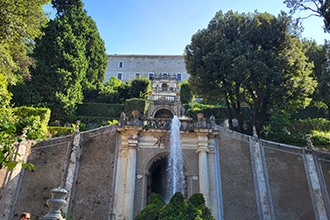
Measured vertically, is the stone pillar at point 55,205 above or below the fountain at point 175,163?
below

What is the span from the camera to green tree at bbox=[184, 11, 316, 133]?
58.5 feet

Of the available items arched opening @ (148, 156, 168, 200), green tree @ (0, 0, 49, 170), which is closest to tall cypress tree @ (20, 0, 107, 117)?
green tree @ (0, 0, 49, 170)

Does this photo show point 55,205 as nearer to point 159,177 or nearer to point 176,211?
point 176,211

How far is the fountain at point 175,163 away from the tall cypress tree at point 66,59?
45.9ft

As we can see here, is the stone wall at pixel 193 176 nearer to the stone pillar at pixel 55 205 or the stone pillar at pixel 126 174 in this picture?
the stone pillar at pixel 126 174

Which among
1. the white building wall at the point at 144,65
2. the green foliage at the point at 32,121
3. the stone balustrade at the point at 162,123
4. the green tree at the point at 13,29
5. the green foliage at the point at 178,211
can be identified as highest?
the white building wall at the point at 144,65

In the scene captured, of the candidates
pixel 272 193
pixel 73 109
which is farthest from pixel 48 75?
pixel 272 193

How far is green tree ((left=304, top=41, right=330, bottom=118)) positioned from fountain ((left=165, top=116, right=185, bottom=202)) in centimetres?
1575

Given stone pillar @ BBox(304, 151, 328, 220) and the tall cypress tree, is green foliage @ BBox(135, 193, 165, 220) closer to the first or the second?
stone pillar @ BBox(304, 151, 328, 220)

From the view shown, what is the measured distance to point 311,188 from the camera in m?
13.0

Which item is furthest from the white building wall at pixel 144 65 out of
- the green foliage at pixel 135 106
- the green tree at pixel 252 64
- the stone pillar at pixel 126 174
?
the stone pillar at pixel 126 174

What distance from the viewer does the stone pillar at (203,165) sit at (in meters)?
13.2

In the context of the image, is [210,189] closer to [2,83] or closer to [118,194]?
[118,194]

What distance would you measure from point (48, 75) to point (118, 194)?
16.1m
